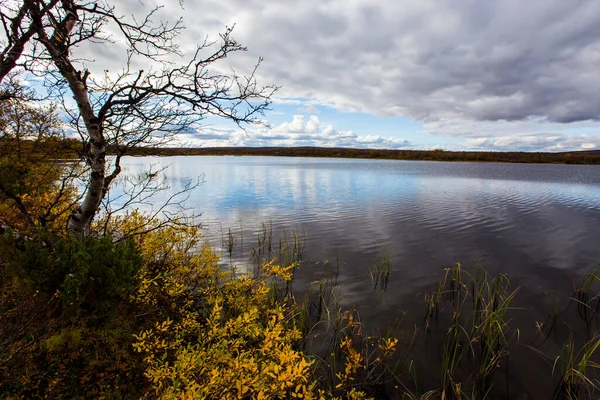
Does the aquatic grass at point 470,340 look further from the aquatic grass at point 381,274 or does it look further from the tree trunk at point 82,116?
the tree trunk at point 82,116

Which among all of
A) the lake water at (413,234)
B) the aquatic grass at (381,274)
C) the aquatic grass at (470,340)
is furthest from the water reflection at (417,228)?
the aquatic grass at (470,340)

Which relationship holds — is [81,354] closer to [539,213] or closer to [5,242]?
[5,242]

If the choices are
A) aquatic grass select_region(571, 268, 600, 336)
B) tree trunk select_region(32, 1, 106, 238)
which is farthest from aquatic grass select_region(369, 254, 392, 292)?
tree trunk select_region(32, 1, 106, 238)

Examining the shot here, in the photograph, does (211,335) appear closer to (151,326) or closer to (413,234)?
(151,326)

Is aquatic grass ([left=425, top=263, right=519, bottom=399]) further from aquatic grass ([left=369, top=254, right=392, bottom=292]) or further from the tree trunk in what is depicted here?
the tree trunk

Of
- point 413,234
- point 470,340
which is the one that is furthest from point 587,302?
point 413,234

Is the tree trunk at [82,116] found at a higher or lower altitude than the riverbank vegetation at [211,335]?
higher

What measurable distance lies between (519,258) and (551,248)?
2.95m

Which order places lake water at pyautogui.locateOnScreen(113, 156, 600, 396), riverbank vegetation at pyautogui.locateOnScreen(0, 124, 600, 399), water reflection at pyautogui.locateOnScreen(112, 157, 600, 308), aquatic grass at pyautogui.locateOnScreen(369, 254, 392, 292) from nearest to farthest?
riverbank vegetation at pyautogui.locateOnScreen(0, 124, 600, 399) < aquatic grass at pyautogui.locateOnScreen(369, 254, 392, 292) < lake water at pyautogui.locateOnScreen(113, 156, 600, 396) < water reflection at pyautogui.locateOnScreen(112, 157, 600, 308)

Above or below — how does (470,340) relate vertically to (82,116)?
below

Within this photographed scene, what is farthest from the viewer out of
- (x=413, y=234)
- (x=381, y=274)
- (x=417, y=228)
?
(x=417, y=228)

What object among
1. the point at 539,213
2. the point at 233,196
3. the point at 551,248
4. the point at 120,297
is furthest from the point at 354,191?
the point at 120,297

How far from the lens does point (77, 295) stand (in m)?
4.30

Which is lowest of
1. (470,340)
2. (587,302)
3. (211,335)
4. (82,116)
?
(587,302)
